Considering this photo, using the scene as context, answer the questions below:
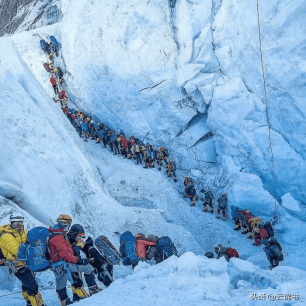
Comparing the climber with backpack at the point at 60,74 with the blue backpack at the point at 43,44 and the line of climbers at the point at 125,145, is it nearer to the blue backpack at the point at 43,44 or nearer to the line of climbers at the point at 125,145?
the blue backpack at the point at 43,44

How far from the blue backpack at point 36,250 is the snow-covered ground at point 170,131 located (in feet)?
2.82

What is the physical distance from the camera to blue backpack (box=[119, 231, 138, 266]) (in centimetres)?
652

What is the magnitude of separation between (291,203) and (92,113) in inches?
424

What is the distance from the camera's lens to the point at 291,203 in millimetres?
12602

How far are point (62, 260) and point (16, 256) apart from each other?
0.59 metres

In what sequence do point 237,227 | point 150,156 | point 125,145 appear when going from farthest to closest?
point 125,145
point 150,156
point 237,227

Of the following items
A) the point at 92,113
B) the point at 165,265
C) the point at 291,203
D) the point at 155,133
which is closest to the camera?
the point at 165,265

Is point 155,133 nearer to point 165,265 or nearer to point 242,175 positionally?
point 242,175

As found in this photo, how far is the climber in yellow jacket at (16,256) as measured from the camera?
4680 mm

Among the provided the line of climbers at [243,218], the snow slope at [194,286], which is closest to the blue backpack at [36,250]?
the snow slope at [194,286]

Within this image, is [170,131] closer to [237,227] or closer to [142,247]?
[237,227]

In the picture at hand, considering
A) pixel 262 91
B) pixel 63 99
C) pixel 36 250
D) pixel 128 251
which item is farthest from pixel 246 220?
pixel 63 99

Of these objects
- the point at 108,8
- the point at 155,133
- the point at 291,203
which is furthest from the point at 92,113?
the point at 291,203

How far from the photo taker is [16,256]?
183 inches
